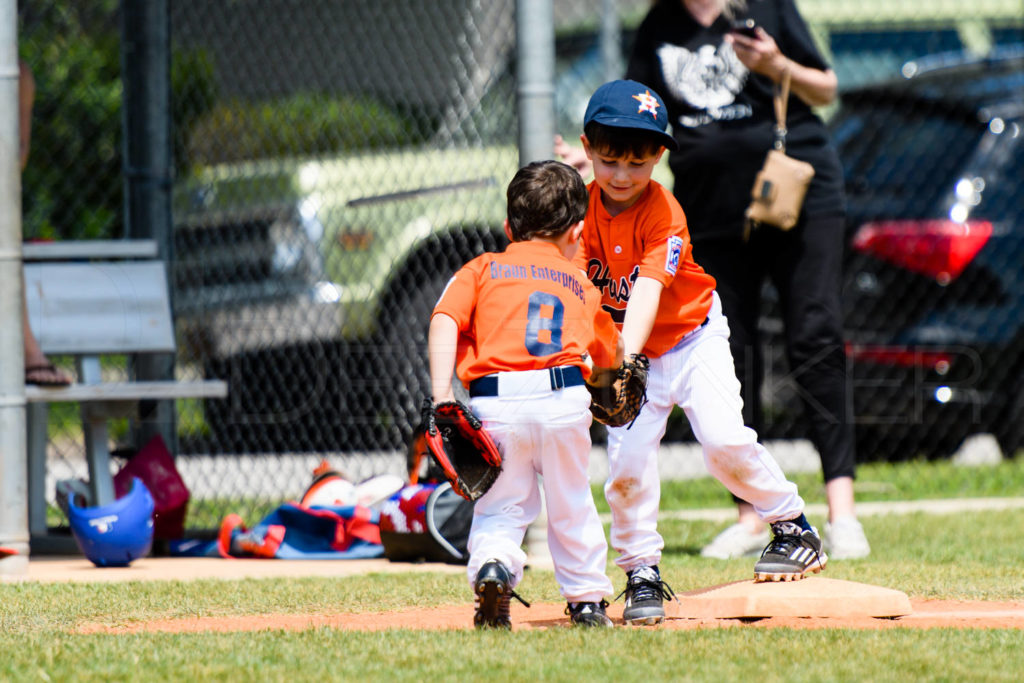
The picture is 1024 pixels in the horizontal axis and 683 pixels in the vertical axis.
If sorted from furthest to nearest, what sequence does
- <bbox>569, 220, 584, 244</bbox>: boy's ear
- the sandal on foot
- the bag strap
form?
the sandal on foot
the bag strap
<bbox>569, 220, 584, 244</bbox>: boy's ear

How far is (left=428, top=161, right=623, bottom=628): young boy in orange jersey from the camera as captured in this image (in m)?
3.47

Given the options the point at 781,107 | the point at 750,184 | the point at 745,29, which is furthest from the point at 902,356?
the point at 745,29

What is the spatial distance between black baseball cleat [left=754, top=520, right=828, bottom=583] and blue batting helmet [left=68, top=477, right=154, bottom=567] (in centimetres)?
228

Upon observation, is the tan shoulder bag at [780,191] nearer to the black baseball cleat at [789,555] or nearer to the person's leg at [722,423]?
the person's leg at [722,423]

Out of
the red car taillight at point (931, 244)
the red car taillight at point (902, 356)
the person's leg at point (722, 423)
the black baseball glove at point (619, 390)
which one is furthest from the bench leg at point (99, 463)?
the red car taillight at point (931, 244)

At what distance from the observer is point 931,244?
23.2 feet

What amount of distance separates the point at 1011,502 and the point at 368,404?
10.5 ft

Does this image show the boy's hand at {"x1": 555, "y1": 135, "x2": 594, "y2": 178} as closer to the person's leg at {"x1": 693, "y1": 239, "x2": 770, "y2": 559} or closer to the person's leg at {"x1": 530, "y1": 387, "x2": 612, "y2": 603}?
the person's leg at {"x1": 693, "y1": 239, "x2": 770, "y2": 559}

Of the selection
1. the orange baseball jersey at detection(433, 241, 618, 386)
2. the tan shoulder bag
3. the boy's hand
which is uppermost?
the boy's hand

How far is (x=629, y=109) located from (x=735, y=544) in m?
2.06

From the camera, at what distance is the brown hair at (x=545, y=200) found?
3.67 metres

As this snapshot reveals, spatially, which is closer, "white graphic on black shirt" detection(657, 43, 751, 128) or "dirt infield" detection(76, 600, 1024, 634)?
"dirt infield" detection(76, 600, 1024, 634)

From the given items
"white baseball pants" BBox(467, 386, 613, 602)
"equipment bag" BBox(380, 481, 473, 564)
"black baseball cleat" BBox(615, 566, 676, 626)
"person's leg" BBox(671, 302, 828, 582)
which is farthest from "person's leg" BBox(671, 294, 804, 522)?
Answer: "equipment bag" BBox(380, 481, 473, 564)

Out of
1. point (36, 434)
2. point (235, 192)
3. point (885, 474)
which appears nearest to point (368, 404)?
point (235, 192)
